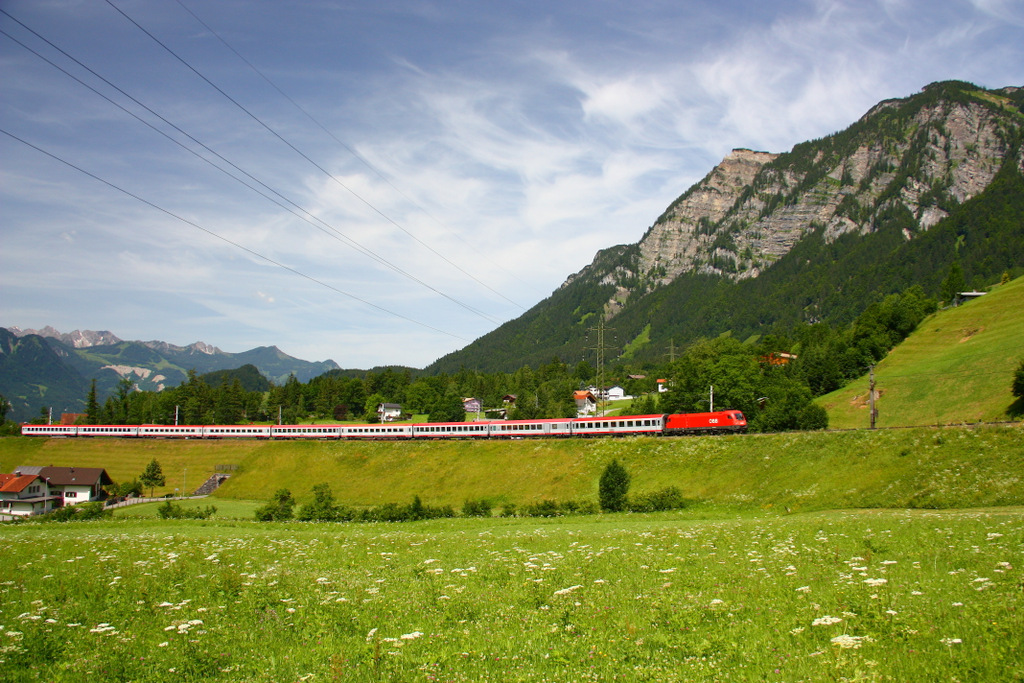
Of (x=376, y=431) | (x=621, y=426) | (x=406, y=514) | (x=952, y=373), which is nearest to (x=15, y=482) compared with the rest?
(x=376, y=431)

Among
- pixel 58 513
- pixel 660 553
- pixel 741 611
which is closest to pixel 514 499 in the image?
pixel 58 513

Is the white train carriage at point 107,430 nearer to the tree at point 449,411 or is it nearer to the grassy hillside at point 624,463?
the grassy hillside at point 624,463

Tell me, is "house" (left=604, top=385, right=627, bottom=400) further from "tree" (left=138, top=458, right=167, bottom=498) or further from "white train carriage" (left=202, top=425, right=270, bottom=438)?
"tree" (left=138, top=458, right=167, bottom=498)

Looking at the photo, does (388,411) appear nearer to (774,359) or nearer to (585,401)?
(585,401)

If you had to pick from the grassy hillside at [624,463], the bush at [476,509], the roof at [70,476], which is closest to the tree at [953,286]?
the grassy hillside at [624,463]

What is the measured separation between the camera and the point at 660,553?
627 inches

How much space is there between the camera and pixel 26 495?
67188mm

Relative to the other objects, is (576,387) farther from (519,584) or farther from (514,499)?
(519,584)

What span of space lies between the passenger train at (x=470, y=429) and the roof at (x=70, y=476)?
1001 inches

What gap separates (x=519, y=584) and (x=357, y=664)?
16.3 feet

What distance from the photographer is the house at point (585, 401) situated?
148 metres

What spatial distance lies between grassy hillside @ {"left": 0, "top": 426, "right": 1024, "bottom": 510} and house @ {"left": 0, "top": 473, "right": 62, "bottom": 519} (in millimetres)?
12331

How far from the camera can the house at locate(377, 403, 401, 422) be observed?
532 ft

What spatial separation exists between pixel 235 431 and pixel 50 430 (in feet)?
132
